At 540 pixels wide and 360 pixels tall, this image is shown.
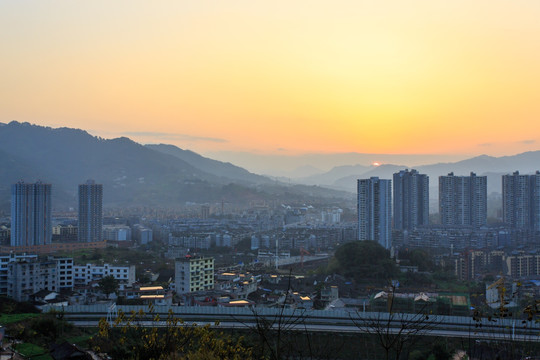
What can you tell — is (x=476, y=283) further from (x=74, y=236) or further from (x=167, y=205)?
(x=167, y=205)

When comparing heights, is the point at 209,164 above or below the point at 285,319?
above

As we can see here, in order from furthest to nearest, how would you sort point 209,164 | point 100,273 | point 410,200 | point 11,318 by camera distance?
point 209,164 → point 410,200 → point 100,273 → point 11,318

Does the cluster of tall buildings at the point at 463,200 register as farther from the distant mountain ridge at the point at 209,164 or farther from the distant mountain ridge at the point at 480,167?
the distant mountain ridge at the point at 209,164

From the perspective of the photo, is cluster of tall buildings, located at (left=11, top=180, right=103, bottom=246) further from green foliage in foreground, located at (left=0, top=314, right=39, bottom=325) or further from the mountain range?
the mountain range

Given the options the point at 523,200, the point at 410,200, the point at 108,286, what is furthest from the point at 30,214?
the point at 523,200

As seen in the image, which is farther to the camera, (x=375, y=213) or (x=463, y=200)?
(x=463, y=200)

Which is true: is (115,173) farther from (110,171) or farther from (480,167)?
(480,167)

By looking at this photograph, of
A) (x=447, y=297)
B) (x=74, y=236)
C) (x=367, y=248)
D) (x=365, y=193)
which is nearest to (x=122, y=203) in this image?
(x=74, y=236)
